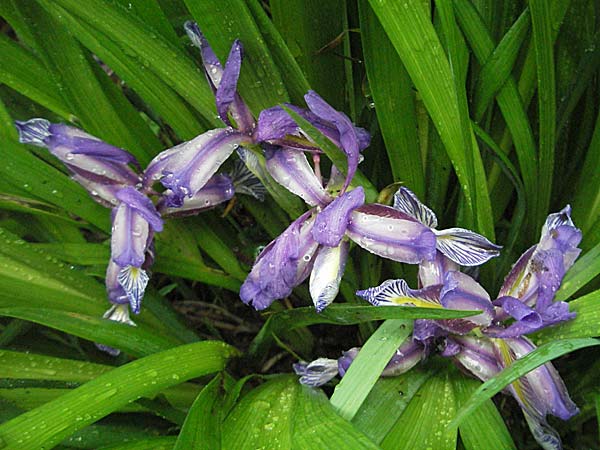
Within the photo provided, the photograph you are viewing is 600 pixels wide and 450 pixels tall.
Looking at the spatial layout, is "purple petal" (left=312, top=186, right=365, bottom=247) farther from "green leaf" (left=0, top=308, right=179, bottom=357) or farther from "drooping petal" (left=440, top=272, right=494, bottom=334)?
"green leaf" (left=0, top=308, right=179, bottom=357)

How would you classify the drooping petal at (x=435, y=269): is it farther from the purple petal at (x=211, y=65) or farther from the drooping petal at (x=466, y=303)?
the purple petal at (x=211, y=65)

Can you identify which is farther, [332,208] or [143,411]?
[143,411]

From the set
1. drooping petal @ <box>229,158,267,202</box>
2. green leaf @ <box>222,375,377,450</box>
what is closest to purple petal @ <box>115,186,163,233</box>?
drooping petal @ <box>229,158,267,202</box>

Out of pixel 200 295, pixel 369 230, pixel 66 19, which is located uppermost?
pixel 66 19

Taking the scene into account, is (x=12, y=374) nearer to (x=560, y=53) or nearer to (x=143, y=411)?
(x=143, y=411)

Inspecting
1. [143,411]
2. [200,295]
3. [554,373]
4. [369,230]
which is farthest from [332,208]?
[200,295]

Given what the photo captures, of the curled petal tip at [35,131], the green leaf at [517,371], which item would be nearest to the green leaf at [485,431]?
the green leaf at [517,371]
